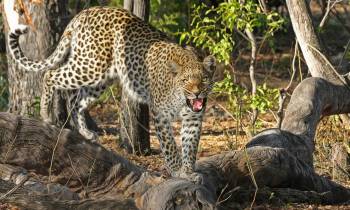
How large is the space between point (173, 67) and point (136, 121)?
1923 mm

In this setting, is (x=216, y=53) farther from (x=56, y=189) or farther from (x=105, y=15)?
(x=56, y=189)

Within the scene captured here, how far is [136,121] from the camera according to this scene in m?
9.99

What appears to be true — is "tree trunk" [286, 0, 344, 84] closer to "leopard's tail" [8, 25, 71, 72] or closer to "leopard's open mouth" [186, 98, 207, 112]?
"leopard's open mouth" [186, 98, 207, 112]

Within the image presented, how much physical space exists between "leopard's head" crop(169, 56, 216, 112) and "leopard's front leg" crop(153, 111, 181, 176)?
1.32 feet

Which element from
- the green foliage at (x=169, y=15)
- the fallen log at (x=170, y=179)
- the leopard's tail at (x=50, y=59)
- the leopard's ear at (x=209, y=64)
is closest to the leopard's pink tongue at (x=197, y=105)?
the leopard's ear at (x=209, y=64)

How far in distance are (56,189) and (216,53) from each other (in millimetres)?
3783

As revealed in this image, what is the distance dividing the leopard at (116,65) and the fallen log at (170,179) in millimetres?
905

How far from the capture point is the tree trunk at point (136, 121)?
9.98 metres

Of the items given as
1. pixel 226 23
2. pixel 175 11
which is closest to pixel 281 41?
pixel 175 11

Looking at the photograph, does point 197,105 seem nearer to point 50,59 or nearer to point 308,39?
point 308,39

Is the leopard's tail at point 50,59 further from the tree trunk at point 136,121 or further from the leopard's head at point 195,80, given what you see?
the leopard's head at point 195,80

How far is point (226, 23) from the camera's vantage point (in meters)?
9.98

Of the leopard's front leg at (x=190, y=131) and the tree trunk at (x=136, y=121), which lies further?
the tree trunk at (x=136, y=121)

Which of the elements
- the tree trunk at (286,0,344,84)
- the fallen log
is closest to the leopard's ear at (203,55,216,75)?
the fallen log
